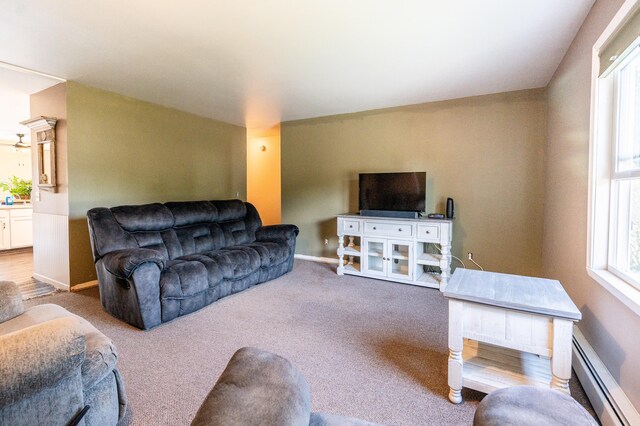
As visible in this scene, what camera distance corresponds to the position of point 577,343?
6.47 feet

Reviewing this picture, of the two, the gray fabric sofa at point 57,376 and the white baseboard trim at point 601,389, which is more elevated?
the gray fabric sofa at point 57,376

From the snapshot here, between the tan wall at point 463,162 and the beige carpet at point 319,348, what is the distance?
1172 millimetres

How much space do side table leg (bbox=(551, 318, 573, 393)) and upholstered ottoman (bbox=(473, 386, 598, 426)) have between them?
632mm

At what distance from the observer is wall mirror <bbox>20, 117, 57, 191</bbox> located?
11.4ft

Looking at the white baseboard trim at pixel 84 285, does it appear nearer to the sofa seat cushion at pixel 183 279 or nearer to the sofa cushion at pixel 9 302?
the sofa seat cushion at pixel 183 279

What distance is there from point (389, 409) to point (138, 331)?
2.08 m

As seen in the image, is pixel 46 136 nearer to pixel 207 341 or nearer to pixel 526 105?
pixel 207 341

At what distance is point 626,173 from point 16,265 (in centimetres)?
703

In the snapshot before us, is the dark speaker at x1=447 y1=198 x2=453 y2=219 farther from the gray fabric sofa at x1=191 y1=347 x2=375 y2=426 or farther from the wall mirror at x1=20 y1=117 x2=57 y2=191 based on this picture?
the wall mirror at x1=20 y1=117 x2=57 y2=191

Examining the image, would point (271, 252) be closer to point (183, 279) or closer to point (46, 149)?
point (183, 279)

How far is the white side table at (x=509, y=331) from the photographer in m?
1.44

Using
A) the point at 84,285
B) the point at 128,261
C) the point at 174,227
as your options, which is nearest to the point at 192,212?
the point at 174,227

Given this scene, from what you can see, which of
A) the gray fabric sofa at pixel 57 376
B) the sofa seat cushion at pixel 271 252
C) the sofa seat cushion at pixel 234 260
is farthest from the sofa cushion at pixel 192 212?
the gray fabric sofa at pixel 57 376

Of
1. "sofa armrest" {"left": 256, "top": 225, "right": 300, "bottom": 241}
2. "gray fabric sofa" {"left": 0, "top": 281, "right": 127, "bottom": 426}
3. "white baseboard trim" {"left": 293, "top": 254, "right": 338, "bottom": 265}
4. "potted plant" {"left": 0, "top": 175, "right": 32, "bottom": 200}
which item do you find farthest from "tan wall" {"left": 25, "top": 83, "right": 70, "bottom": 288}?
"white baseboard trim" {"left": 293, "top": 254, "right": 338, "bottom": 265}
